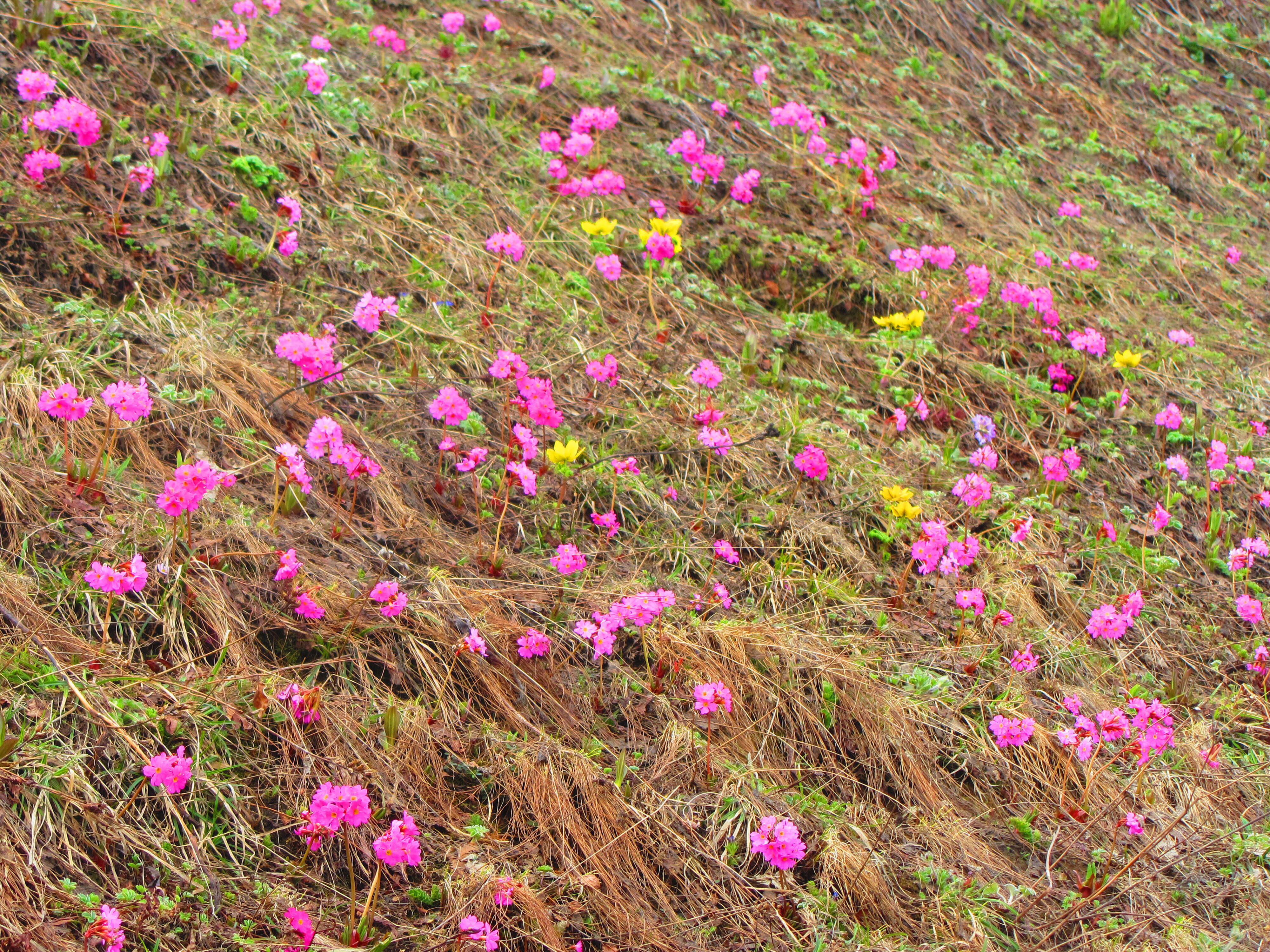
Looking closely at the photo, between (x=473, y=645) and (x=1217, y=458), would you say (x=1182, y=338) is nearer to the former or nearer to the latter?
(x=1217, y=458)

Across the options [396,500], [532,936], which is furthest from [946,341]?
[532,936]

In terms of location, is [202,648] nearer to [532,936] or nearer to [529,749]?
[529,749]

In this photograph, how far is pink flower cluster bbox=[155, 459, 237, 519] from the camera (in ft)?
7.92

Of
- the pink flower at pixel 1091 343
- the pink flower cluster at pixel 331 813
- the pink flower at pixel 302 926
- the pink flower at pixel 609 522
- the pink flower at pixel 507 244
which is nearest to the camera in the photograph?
the pink flower at pixel 302 926

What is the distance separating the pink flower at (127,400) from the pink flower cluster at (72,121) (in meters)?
1.28

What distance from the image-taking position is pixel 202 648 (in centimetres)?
250

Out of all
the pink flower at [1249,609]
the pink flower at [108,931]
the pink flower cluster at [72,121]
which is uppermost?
the pink flower cluster at [72,121]

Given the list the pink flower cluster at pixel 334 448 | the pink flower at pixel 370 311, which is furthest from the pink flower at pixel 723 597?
the pink flower at pixel 370 311

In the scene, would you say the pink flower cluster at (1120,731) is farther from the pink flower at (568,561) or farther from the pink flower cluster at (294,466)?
the pink flower cluster at (294,466)

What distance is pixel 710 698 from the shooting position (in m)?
2.61

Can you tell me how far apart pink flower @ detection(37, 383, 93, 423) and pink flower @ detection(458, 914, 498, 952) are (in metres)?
1.51

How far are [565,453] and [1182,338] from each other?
319 cm

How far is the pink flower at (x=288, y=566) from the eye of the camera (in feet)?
8.34

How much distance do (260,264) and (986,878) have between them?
2868mm
